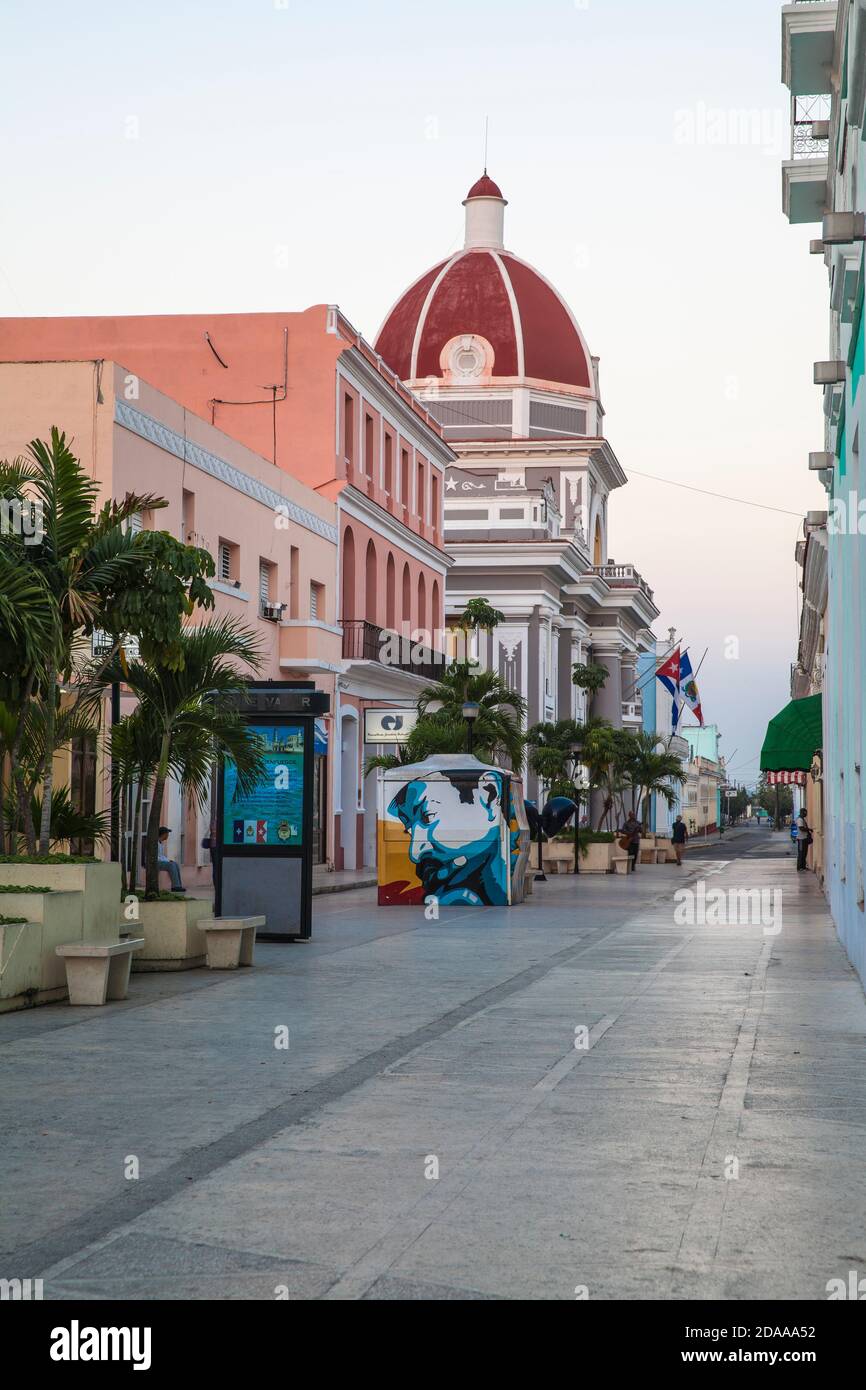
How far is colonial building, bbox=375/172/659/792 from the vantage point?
2776 inches

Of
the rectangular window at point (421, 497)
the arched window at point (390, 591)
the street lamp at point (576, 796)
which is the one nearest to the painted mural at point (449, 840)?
the street lamp at point (576, 796)

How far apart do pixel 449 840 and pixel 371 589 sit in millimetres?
18861

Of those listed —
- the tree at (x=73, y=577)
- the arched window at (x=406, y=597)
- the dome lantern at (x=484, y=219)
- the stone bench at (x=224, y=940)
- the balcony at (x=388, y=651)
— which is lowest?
the stone bench at (x=224, y=940)

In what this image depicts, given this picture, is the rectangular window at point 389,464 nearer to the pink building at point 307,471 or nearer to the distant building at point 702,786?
the pink building at point 307,471

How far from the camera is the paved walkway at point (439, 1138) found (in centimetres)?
569

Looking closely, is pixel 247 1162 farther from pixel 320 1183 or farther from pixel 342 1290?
pixel 342 1290

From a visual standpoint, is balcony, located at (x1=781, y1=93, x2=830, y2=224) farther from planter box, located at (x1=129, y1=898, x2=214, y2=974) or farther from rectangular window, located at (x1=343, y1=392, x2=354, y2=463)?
rectangular window, located at (x1=343, y1=392, x2=354, y2=463)

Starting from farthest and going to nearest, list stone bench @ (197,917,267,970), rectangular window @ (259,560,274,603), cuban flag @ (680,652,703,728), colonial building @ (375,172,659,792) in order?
cuban flag @ (680,652,703,728)
colonial building @ (375,172,659,792)
rectangular window @ (259,560,274,603)
stone bench @ (197,917,267,970)

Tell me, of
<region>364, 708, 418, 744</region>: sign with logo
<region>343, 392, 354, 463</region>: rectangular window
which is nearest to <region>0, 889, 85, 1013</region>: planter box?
<region>364, 708, 418, 744</region>: sign with logo

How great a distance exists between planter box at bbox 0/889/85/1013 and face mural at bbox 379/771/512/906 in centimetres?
1494

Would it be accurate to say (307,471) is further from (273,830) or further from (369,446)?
(273,830)

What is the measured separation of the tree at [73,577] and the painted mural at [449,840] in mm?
13771

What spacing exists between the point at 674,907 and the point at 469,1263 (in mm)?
22925

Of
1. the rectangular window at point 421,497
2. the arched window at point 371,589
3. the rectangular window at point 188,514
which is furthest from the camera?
the rectangular window at point 421,497
